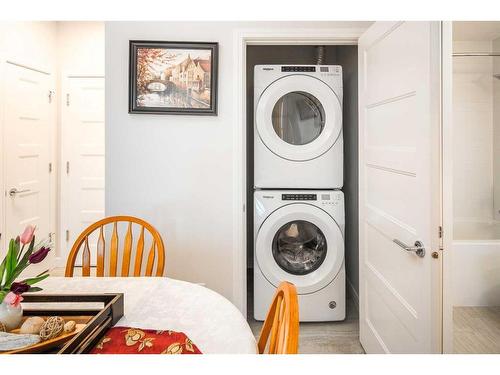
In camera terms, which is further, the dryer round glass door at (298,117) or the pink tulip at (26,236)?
the dryer round glass door at (298,117)

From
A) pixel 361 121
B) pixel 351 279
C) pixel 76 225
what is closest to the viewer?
pixel 361 121

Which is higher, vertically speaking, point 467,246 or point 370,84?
point 370,84

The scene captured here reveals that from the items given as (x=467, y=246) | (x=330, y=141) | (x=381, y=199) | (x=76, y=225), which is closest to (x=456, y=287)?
(x=467, y=246)

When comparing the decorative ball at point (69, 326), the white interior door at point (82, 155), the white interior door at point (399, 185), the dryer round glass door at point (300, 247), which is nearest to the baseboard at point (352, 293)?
the dryer round glass door at point (300, 247)

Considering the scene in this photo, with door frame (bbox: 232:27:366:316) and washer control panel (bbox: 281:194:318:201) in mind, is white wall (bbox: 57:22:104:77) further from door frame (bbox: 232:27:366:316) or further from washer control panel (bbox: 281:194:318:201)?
washer control panel (bbox: 281:194:318:201)

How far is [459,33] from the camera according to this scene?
1.42m

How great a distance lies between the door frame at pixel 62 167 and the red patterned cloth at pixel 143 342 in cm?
349

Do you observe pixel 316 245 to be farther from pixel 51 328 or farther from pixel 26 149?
pixel 26 149

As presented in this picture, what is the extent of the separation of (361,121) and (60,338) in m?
1.94

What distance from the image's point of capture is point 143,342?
3.38 ft

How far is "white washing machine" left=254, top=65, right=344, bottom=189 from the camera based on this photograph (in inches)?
117

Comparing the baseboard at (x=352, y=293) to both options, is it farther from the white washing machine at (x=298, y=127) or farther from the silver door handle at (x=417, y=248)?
the silver door handle at (x=417, y=248)

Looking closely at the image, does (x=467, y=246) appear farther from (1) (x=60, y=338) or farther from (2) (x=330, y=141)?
(2) (x=330, y=141)

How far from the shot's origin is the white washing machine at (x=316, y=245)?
2977 millimetres
